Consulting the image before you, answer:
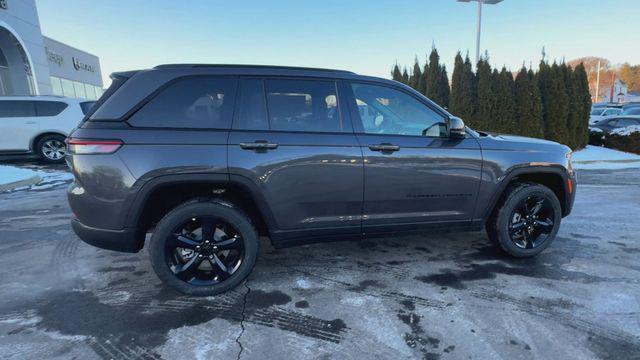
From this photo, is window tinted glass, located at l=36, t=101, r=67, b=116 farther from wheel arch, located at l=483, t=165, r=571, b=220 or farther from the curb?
wheel arch, located at l=483, t=165, r=571, b=220

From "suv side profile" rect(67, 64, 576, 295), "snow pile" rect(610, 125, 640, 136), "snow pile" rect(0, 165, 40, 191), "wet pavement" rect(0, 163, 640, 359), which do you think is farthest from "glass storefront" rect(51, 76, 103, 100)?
"snow pile" rect(610, 125, 640, 136)

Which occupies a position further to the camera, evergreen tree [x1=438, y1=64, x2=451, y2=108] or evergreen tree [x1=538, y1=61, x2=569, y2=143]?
evergreen tree [x1=438, y1=64, x2=451, y2=108]

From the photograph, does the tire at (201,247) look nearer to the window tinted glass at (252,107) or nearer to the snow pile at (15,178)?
the window tinted glass at (252,107)

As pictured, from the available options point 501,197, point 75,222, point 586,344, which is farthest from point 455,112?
point 75,222

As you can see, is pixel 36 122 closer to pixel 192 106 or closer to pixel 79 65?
pixel 192 106

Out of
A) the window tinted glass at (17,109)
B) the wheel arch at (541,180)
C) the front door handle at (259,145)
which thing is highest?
the window tinted glass at (17,109)

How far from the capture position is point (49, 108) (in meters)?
9.67

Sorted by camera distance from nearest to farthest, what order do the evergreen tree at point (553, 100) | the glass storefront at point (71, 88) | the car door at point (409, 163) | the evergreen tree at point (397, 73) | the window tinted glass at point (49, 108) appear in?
the car door at point (409, 163), the window tinted glass at point (49, 108), the evergreen tree at point (553, 100), the evergreen tree at point (397, 73), the glass storefront at point (71, 88)

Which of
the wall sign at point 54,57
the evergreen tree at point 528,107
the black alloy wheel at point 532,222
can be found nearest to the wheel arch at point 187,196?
the black alloy wheel at point 532,222

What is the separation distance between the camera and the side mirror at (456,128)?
10.7ft

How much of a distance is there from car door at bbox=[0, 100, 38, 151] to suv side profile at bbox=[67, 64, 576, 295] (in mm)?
8726

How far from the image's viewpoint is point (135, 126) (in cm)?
278

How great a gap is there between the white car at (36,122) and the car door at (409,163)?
9502 mm

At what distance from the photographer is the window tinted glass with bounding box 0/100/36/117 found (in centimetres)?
941
